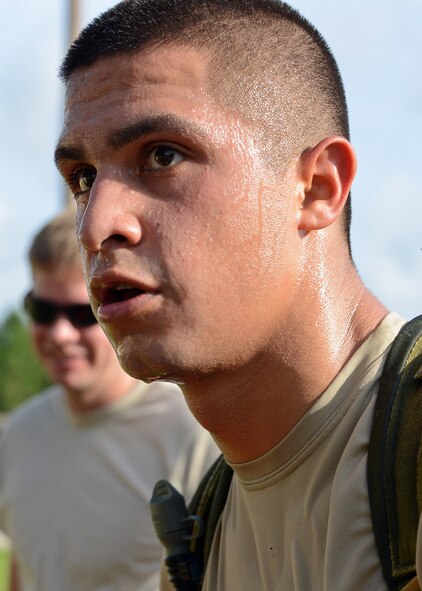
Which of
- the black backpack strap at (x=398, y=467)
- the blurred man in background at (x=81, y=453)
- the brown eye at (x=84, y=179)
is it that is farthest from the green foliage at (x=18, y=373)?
the black backpack strap at (x=398, y=467)

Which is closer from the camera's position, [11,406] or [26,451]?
[26,451]

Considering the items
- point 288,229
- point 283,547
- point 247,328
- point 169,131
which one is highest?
point 169,131

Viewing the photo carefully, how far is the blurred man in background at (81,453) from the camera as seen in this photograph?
571cm

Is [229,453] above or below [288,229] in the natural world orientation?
below

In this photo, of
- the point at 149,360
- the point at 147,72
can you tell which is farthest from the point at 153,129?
the point at 149,360

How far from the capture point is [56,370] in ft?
21.2

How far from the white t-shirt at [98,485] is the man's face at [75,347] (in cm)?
20

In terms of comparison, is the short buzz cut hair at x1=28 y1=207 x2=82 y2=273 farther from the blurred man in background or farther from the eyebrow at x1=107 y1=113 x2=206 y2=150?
the eyebrow at x1=107 y1=113 x2=206 y2=150

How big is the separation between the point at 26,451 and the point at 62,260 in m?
1.17

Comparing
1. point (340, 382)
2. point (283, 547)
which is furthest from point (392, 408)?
point (283, 547)

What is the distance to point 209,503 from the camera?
134 inches

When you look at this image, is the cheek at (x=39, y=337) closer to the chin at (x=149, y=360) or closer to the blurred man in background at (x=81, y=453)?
the blurred man in background at (x=81, y=453)

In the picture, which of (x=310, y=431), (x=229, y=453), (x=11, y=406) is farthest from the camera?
(x=11, y=406)

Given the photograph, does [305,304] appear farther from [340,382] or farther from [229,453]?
[229,453]
